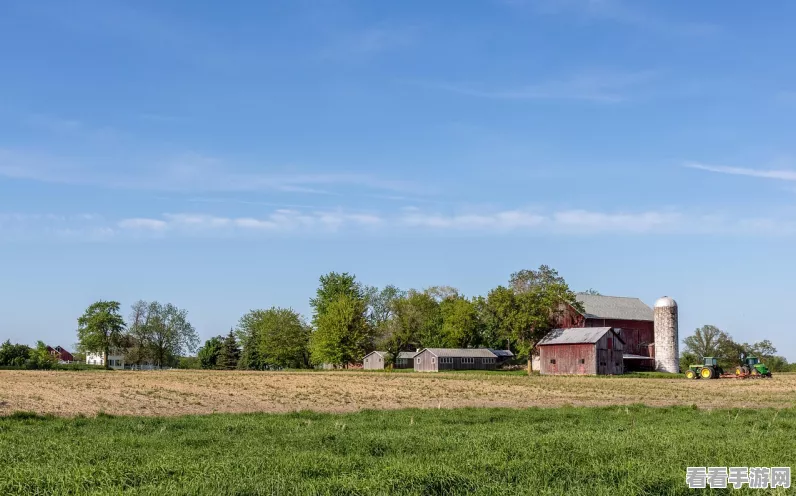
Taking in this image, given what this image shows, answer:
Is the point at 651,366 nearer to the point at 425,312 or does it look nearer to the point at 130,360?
the point at 425,312

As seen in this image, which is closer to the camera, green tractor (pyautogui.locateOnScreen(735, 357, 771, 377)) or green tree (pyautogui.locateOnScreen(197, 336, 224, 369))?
green tractor (pyautogui.locateOnScreen(735, 357, 771, 377))

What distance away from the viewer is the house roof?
323ft

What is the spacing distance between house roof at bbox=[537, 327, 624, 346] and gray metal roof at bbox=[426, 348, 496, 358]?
23.9m

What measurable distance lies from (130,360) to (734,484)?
169791 millimetres

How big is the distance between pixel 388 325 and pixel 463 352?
21.2m

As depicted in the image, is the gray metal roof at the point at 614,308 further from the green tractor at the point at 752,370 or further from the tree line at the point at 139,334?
the tree line at the point at 139,334

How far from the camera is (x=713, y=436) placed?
17.3 meters

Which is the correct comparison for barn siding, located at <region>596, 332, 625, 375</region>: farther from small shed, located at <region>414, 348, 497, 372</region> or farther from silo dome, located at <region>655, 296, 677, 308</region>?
small shed, located at <region>414, 348, 497, 372</region>

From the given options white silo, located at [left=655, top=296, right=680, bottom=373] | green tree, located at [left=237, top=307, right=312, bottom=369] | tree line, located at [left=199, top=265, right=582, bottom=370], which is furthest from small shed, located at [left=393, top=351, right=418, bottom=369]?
white silo, located at [left=655, top=296, right=680, bottom=373]

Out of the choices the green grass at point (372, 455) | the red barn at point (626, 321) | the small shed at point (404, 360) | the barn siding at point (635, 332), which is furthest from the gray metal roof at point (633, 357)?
the green grass at point (372, 455)

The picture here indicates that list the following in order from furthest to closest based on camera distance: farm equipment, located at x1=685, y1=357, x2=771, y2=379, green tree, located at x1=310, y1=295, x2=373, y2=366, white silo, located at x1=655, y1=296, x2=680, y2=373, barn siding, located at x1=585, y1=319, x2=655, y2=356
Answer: green tree, located at x1=310, y1=295, x2=373, y2=366, barn siding, located at x1=585, y1=319, x2=655, y2=356, white silo, located at x1=655, y1=296, x2=680, y2=373, farm equipment, located at x1=685, y1=357, x2=771, y2=379

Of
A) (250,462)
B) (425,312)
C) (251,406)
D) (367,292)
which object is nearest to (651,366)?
(425,312)

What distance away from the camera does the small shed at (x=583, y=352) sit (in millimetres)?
97438

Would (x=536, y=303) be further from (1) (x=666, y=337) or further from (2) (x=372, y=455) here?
(2) (x=372, y=455)
